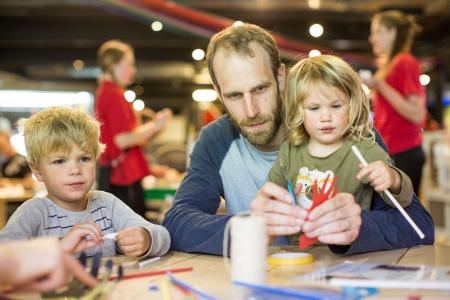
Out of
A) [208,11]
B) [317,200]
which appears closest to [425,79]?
[208,11]

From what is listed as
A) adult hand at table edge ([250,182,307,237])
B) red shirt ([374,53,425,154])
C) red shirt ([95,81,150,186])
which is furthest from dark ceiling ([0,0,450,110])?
adult hand at table edge ([250,182,307,237])

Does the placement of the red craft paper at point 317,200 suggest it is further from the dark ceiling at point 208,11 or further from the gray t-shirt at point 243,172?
the dark ceiling at point 208,11

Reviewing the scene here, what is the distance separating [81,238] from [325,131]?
765 mm

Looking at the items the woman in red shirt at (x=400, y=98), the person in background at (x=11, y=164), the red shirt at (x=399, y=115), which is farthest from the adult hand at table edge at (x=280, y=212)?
the person in background at (x=11, y=164)

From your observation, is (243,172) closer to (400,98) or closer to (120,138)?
(400,98)

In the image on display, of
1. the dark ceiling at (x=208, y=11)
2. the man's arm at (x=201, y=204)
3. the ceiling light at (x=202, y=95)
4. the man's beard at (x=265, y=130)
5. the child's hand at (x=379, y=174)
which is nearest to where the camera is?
the child's hand at (x=379, y=174)

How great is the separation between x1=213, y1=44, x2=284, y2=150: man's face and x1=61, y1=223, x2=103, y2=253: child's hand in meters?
0.69

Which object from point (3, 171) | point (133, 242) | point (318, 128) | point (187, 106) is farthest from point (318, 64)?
point (187, 106)

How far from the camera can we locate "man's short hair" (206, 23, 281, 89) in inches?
77.3

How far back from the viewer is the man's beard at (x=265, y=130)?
1958 mm

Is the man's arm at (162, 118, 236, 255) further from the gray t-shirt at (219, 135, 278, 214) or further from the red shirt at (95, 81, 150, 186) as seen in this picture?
the red shirt at (95, 81, 150, 186)

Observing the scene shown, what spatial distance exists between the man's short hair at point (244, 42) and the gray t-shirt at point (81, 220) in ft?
1.90

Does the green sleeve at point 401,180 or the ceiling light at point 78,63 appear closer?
the green sleeve at point 401,180

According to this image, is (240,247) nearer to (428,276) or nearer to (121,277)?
(121,277)
